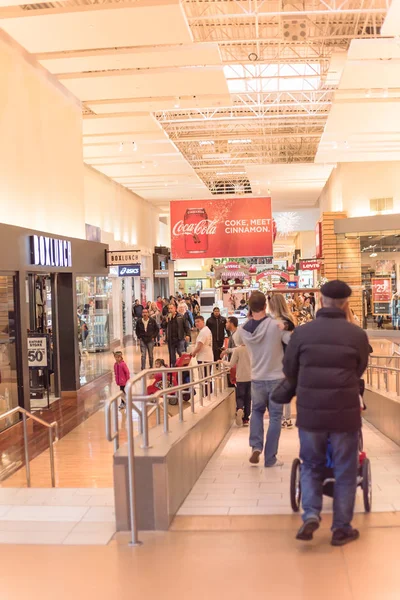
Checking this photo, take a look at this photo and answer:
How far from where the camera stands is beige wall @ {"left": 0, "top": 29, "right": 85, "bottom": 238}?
1175 centimetres

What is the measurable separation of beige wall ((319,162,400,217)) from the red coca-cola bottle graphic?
672cm

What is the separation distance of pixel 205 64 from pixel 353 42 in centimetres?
270

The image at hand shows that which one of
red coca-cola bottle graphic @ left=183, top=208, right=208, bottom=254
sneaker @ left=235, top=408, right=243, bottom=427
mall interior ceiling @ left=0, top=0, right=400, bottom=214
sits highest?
mall interior ceiling @ left=0, top=0, right=400, bottom=214

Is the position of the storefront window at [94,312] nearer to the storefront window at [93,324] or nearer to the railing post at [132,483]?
the storefront window at [93,324]

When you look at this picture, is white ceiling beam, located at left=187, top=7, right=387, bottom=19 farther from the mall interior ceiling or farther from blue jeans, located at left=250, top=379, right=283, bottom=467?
blue jeans, located at left=250, top=379, right=283, bottom=467

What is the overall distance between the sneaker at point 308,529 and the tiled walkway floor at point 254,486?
0.69 meters

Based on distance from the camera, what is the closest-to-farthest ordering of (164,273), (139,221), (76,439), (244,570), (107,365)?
(244,570) → (76,439) → (107,365) → (139,221) → (164,273)

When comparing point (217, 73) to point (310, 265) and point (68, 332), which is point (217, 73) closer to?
point (68, 332)

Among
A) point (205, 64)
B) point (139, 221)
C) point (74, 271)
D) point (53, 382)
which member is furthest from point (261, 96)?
point (139, 221)

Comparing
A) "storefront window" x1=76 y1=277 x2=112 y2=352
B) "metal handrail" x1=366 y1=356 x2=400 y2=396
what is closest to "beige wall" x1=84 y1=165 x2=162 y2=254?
"storefront window" x1=76 y1=277 x2=112 y2=352

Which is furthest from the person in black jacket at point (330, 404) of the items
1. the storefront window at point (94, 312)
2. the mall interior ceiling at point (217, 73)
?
the storefront window at point (94, 312)

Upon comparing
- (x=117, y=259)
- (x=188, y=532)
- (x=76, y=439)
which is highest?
(x=117, y=259)

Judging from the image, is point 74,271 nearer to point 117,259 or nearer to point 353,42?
point 117,259

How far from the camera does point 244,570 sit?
3730 millimetres
